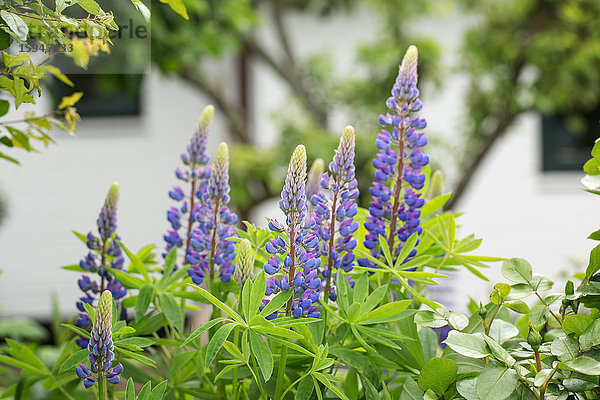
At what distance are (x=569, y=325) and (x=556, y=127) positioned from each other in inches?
222

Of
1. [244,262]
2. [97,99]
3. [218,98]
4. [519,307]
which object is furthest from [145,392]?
[97,99]

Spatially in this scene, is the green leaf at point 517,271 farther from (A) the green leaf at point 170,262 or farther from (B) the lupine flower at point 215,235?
(A) the green leaf at point 170,262

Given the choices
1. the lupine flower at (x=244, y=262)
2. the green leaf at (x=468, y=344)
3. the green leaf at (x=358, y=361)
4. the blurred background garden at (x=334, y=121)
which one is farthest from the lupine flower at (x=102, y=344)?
the blurred background garden at (x=334, y=121)

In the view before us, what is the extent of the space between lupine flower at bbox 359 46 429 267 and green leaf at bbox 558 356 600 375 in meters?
0.26

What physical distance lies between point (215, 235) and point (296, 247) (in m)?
0.15

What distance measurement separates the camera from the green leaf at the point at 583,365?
54 cm

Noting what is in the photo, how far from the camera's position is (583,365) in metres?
0.55

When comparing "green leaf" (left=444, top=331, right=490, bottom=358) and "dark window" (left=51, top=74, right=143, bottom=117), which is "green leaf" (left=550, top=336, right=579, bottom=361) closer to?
"green leaf" (left=444, top=331, right=490, bottom=358)

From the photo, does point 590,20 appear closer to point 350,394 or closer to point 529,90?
point 529,90

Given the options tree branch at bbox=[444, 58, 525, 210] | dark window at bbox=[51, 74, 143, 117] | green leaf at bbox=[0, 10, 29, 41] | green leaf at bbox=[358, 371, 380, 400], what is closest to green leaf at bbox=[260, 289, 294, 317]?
green leaf at bbox=[358, 371, 380, 400]

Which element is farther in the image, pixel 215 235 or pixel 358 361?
pixel 215 235

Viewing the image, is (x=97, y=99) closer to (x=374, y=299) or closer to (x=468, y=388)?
(x=374, y=299)

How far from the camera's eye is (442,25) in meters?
5.52

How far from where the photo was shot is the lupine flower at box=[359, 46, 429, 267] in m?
0.78
